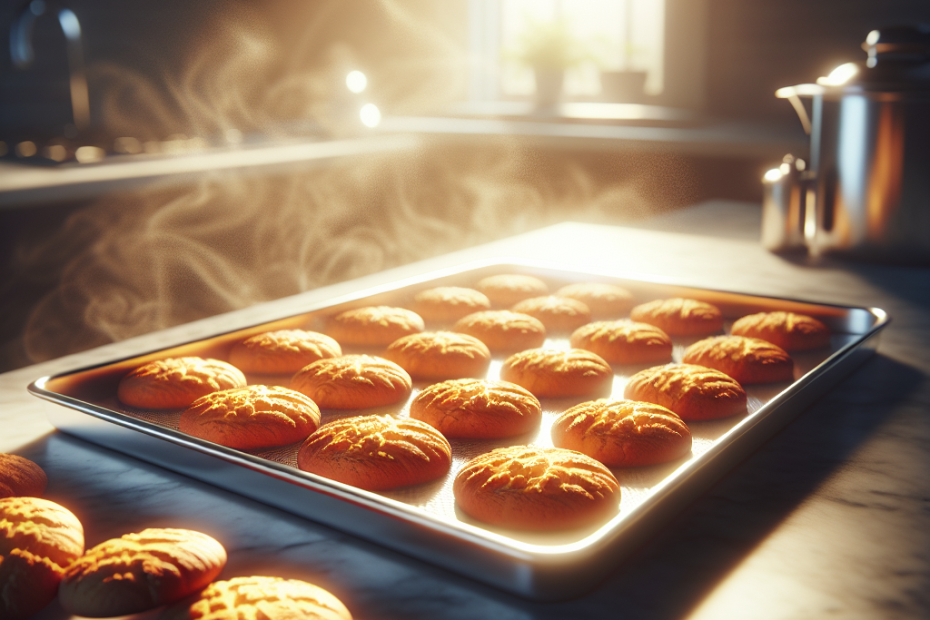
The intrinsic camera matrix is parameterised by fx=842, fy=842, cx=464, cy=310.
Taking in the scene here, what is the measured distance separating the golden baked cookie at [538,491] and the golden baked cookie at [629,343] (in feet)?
1.52

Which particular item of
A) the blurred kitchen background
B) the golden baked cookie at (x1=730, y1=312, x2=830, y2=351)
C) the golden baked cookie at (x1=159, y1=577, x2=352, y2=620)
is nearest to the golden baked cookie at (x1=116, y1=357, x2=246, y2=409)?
the golden baked cookie at (x1=159, y1=577, x2=352, y2=620)

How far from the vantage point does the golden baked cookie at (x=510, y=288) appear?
4.69ft

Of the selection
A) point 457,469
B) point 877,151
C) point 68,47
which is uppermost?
point 68,47

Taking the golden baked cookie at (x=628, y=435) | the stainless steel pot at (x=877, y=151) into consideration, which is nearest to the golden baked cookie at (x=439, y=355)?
the golden baked cookie at (x=628, y=435)

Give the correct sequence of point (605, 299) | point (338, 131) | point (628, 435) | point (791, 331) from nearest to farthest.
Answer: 1. point (628, 435)
2. point (791, 331)
3. point (605, 299)
4. point (338, 131)

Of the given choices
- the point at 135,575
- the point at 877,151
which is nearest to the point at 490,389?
the point at 135,575

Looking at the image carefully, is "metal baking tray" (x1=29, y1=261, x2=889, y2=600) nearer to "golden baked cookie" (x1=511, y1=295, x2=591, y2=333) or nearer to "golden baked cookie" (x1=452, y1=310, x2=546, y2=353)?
"golden baked cookie" (x1=452, y1=310, x2=546, y2=353)

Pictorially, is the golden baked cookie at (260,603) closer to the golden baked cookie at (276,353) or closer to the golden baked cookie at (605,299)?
the golden baked cookie at (276,353)

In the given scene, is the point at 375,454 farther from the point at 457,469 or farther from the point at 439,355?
the point at 439,355

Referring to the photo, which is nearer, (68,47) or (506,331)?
(506,331)

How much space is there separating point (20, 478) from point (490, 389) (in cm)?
45

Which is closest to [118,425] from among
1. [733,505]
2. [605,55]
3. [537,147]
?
[733,505]

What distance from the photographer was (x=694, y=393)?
895mm

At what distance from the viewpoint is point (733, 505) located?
0.68 meters
